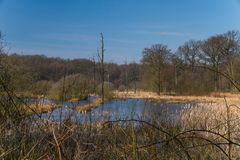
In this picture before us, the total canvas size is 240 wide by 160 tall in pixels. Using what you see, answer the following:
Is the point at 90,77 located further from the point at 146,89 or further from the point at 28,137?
the point at 146,89

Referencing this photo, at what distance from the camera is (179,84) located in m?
28.3

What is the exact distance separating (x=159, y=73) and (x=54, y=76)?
92.7ft

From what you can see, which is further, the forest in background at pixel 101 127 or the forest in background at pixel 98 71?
the forest in background at pixel 98 71

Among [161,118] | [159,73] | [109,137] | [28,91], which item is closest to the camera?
[109,137]

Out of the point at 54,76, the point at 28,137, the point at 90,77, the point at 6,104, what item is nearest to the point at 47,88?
the point at 54,76

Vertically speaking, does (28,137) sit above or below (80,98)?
below

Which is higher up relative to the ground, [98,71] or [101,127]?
[98,71]

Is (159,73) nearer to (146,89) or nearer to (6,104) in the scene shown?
(146,89)

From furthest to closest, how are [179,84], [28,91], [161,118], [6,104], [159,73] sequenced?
[159,73]
[179,84]
[28,91]
[161,118]
[6,104]

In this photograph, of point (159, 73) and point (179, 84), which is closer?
point (179, 84)

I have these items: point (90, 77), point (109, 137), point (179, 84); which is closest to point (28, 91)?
point (90, 77)

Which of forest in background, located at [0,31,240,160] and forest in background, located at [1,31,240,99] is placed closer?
forest in background, located at [0,31,240,160]

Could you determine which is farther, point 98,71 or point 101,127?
point 98,71

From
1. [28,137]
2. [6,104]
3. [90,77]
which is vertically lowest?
[28,137]
